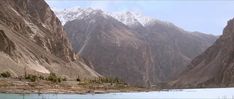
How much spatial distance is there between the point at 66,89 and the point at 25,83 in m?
16.3

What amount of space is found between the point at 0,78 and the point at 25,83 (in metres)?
12.2

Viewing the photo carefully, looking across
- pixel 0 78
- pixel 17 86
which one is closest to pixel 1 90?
pixel 17 86

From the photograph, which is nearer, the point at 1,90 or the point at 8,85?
the point at 1,90

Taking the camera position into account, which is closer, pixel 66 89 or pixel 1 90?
pixel 1 90

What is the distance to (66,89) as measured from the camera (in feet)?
632

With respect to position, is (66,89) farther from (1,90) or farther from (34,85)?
(1,90)

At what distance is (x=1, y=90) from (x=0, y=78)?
1226 inches

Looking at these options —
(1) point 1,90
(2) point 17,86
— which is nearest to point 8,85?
(2) point 17,86

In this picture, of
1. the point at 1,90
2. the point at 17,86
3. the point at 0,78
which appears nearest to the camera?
the point at 1,90

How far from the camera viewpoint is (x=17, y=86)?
181 meters

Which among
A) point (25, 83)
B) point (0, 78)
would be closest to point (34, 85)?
point (25, 83)

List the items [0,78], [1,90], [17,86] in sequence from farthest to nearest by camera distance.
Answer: [0,78], [17,86], [1,90]

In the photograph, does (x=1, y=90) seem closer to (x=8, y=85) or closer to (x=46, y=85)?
(x=8, y=85)

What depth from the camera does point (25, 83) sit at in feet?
630
